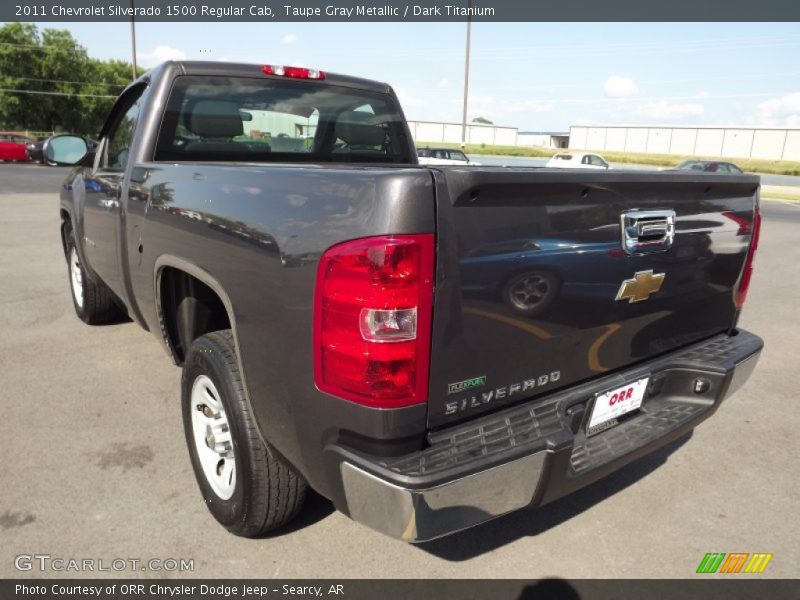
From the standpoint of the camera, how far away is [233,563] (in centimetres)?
235

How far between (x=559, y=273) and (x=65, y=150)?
4.16 m

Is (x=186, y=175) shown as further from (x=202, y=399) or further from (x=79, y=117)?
(x=79, y=117)

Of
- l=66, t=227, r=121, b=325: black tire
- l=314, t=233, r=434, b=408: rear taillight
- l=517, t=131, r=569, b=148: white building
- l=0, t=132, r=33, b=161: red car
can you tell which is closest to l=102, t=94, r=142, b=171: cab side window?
l=66, t=227, r=121, b=325: black tire

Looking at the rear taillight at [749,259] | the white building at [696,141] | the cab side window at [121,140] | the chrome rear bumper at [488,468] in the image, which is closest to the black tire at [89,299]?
the cab side window at [121,140]

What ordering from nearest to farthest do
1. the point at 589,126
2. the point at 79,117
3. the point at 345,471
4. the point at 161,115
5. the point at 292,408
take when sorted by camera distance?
the point at 345,471
the point at 292,408
the point at 161,115
the point at 79,117
the point at 589,126

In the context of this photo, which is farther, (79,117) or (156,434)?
(79,117)

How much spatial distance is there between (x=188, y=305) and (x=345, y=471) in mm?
1449

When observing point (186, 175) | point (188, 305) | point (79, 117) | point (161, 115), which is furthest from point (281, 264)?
point (79, 117)

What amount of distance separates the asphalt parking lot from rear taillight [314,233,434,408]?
1.00 m

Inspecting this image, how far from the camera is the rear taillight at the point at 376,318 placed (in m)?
1.65

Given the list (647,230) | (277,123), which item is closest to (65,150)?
(277,123)

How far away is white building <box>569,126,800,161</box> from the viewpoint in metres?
62.2

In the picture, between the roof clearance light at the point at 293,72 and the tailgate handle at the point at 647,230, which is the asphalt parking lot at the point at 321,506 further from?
the roof clearance light at the point at 293,72

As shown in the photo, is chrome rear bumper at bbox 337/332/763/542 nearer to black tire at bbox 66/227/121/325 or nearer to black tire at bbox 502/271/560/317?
black tire at bbox 502/271/560/317
